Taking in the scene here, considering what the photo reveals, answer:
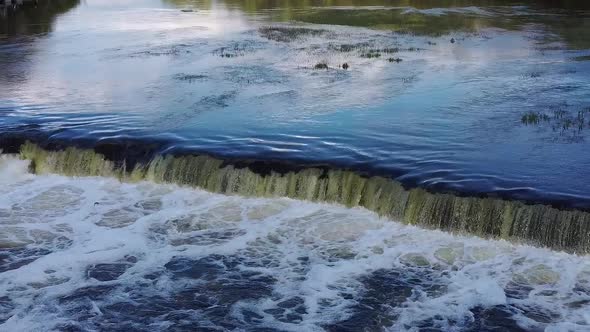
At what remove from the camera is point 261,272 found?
13.0 meters

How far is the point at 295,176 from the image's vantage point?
1638 centimetres

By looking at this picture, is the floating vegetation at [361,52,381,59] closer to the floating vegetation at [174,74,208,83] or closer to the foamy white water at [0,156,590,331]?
the floating vegetation at [174,74,208,83]

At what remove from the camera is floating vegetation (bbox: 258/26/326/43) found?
38406 mm

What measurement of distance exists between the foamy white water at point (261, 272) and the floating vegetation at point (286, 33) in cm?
2320

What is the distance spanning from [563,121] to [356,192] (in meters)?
8.00

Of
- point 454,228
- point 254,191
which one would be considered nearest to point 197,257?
point 254,191

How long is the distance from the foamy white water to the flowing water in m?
0.04

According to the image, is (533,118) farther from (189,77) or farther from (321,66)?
(189,77)

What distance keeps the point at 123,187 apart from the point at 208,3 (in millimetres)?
53773

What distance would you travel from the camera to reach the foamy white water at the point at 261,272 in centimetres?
1137

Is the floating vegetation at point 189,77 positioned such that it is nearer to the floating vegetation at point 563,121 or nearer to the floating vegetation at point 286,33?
the floating vegetation at point 286,33

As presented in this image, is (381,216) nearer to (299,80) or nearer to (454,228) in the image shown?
(454,228)

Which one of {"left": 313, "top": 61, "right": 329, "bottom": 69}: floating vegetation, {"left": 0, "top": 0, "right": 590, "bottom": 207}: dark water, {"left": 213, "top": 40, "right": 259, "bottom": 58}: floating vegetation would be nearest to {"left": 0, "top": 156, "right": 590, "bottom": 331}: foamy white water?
{"left": 0, "top": 0, "right": 590, "bottom": 207}: dark water

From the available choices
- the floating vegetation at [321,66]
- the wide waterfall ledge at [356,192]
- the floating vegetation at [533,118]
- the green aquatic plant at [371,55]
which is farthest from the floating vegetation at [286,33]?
the wide waterfall ledge at [356,192]
